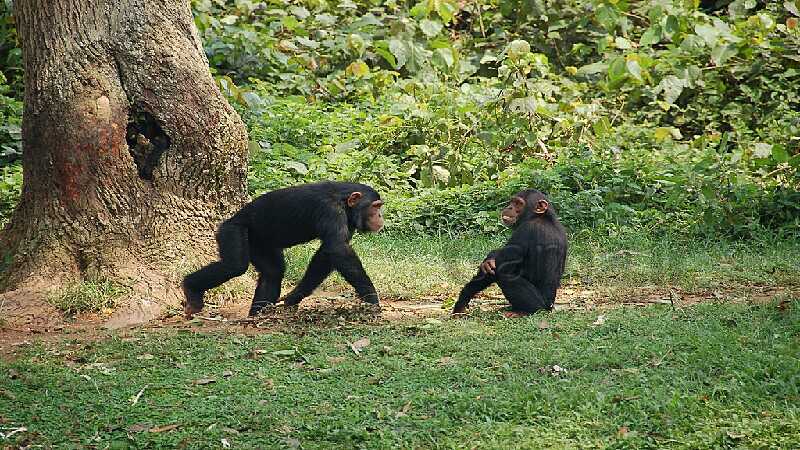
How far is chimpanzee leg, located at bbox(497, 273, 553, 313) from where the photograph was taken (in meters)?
7.48

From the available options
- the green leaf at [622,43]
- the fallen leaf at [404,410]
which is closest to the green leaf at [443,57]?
the green leaf at [622,43]

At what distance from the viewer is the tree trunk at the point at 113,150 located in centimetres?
786

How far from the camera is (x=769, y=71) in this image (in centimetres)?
1395

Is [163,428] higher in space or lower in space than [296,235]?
higher

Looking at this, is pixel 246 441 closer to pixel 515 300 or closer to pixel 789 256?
pixel 515 300

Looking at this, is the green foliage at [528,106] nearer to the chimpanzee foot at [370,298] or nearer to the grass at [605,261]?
the grass at [605,261]

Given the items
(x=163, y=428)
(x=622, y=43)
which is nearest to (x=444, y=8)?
(x=622, y=43)

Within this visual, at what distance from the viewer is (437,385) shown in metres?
5.76

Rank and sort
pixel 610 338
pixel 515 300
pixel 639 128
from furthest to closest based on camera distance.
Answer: pixel 639 128 → pixel 515 300 → pixel 610 338

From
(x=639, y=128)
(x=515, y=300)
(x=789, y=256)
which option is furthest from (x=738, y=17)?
(x=515, y=300)

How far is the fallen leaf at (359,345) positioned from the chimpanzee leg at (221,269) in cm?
154

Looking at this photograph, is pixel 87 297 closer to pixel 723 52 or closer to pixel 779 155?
pixel 779 155

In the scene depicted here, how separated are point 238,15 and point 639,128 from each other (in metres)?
6.08

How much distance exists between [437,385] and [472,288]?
78.2 inches
